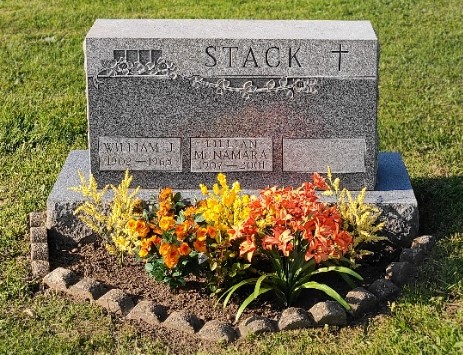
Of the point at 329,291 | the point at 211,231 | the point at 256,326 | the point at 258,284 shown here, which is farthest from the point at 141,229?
the point at 329,291

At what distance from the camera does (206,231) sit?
490 centimetres

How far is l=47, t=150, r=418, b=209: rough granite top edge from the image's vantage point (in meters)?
5.59

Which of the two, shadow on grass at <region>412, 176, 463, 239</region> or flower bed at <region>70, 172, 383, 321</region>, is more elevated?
flower bed at <region>70, 172, 383, 321</region>

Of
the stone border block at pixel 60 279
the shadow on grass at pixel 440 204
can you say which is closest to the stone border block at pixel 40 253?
the stone border block at pixel 60 279

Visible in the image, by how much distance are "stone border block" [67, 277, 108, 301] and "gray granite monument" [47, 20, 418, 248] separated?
23.0 inches

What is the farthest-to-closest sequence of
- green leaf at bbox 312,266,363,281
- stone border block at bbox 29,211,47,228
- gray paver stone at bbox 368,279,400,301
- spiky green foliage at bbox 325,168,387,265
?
stone border block at bbox 29,211,47,228
spiky green foliage at bbox 325,168,387,265
gray paver stone at bbox 368,279,400,301
green leaf at bbox 312,266,363,281

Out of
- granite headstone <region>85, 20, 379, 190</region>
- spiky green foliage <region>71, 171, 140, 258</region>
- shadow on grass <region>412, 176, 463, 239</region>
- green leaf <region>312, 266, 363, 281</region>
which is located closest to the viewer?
green leaf <region>312, 266, 363, 281</region>

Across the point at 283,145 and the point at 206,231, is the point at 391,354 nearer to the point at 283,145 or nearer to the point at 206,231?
the point at 206,231

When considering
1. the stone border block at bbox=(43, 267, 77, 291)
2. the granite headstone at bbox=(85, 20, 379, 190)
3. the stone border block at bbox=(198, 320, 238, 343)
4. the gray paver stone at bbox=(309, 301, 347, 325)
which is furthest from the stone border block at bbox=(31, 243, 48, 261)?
the gray paver stone at bbox=(309, 301, 347, 325)

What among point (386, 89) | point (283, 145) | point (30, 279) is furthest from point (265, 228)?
point (386, 89)

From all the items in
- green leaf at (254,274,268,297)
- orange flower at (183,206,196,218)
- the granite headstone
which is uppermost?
the granite headstone

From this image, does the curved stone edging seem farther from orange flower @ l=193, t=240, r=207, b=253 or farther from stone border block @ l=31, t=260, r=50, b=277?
orange flower @ l=193, t=240, r=207, b=253

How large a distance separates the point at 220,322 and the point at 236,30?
5.93ft

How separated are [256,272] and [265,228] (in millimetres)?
253
